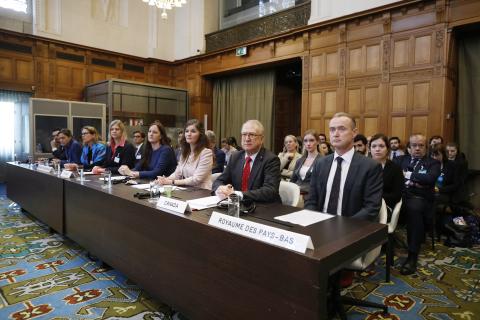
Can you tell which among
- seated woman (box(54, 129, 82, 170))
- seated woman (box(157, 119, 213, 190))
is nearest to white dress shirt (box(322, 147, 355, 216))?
seated woman (box(157, 119, 213, 190))

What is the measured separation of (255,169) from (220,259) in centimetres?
95

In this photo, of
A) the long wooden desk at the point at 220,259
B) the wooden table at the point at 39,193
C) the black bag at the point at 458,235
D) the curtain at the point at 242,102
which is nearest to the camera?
the long wooden desk at the point at 220,259

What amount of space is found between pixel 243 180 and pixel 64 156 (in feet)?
13.9

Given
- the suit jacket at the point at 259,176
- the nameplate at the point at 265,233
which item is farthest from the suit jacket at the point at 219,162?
the nameplate at the point at 265,233

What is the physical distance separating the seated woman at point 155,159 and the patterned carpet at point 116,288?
95 cm

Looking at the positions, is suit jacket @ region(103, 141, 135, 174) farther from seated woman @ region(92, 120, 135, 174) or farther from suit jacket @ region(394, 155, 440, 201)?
suit jacket @ region(394, 155, 440, 201)

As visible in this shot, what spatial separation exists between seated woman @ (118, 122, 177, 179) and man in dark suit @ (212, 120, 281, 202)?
1.15 metres

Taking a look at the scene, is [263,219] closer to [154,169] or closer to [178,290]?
[178,290]

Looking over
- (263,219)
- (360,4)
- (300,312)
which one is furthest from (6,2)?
(300,312)

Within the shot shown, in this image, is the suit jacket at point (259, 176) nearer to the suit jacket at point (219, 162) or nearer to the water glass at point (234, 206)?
the water glass at point (234, 206)

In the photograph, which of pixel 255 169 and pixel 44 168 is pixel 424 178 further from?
pixel 44 168

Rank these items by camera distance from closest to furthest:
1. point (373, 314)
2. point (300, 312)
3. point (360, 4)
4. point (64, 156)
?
point (300, 312) → point (373, 314) → point (64, 156) → point (360, 4)

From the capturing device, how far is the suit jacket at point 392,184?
286cm

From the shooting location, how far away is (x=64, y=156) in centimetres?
548
